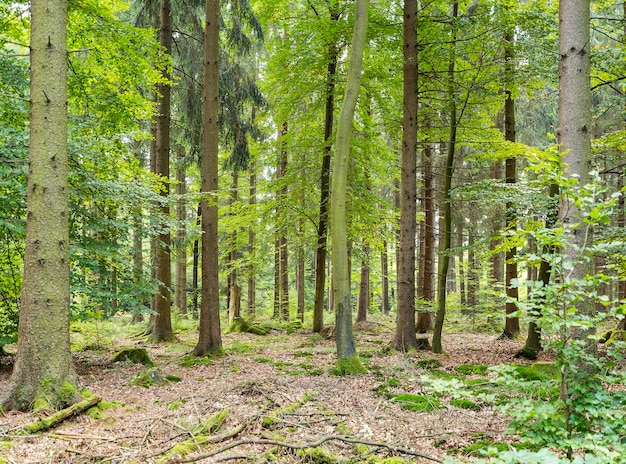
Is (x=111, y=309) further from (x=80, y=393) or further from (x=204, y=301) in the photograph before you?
(x=80, y=393)

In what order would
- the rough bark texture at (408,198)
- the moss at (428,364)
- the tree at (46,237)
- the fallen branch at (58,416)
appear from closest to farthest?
the fallen branch at (58,416) < the tree at (46,237) < the moss at (428,364) < the rough bark texture at (408,198)

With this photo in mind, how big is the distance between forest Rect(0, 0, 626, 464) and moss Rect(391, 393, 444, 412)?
0.03 meters

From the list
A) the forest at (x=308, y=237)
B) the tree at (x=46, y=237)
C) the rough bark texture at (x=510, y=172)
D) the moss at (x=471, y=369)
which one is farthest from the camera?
the rough bark texture at (x=510, y=172)

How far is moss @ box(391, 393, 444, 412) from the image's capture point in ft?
16.7

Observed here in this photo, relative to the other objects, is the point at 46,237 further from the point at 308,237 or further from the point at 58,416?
the point at 308,237

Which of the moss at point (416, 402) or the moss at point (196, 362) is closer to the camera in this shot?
the moss at point (416, 402)

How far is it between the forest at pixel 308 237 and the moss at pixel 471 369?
0.06m

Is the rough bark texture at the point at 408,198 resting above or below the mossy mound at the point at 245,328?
above

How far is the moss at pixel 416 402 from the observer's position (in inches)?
200

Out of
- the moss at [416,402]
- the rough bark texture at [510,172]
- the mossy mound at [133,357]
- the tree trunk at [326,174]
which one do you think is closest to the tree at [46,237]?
the mossy mound at [133,357]

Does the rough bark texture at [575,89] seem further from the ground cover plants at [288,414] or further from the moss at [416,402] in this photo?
the moss at [416,402]

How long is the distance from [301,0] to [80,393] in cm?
1197

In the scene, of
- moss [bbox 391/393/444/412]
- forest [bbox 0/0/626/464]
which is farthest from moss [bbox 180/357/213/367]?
moss [bbox 391/393/444/412]

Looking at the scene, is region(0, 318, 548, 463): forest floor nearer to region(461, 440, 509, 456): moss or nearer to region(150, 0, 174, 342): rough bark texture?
region(461, 440, 509, 456): moss
